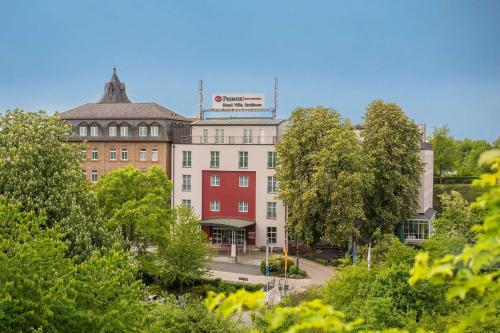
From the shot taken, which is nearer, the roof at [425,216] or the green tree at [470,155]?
the roof at [425,216]

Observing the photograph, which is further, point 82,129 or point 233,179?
point 82,129

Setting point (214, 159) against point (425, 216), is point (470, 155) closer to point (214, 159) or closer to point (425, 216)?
point (425, 216)

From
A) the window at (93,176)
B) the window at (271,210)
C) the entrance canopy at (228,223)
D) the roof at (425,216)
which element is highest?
the window at (93,176)

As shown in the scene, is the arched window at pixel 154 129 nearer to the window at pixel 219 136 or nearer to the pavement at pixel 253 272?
the window at pixel 219 136

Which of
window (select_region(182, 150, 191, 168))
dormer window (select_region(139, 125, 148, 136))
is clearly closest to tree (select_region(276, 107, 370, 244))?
window (select_region(182, 150, 191, 168))

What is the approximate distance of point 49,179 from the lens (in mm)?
28969

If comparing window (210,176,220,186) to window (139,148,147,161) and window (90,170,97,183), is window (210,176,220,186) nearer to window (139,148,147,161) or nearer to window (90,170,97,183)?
window (139,148,147,161)

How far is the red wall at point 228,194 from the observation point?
184ft

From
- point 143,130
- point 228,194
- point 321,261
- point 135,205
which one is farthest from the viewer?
point 143,130

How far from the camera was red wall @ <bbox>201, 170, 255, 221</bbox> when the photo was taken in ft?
184

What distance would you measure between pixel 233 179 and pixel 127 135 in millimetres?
12478

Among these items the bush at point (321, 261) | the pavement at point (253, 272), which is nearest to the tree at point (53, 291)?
the pavement at point (253, 272)

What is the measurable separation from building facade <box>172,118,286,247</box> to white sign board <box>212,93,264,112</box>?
168 cm

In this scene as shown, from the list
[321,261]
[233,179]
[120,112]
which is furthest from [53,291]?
[120,112]
